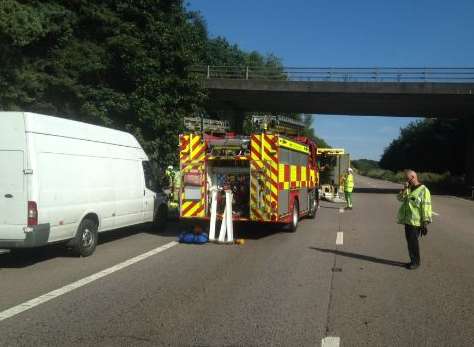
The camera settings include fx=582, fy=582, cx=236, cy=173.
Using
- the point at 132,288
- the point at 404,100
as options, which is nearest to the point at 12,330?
the point at 132,288

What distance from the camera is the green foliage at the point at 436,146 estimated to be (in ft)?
222

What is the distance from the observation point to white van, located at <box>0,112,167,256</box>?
897 cm

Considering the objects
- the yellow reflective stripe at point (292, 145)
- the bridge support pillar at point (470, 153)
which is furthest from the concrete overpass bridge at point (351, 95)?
the yellow reflective stripe at point (292, 145)

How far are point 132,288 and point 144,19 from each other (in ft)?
58.1

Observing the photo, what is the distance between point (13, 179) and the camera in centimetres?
902

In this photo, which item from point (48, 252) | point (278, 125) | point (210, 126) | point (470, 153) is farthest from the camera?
point (470, 153)

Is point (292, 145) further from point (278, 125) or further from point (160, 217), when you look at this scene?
point (160, 217)

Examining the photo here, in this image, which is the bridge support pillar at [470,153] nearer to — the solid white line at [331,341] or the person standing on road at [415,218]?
the person standing on road at [415,218]

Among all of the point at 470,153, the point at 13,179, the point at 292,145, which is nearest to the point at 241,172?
the point at 292,145

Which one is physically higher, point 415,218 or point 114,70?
point 114,70

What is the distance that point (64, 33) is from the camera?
22797 mm

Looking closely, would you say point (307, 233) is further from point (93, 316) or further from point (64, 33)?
point (64, 33)

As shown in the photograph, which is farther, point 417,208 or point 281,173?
point 281,173

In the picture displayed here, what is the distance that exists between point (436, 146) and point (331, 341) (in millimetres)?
71375
